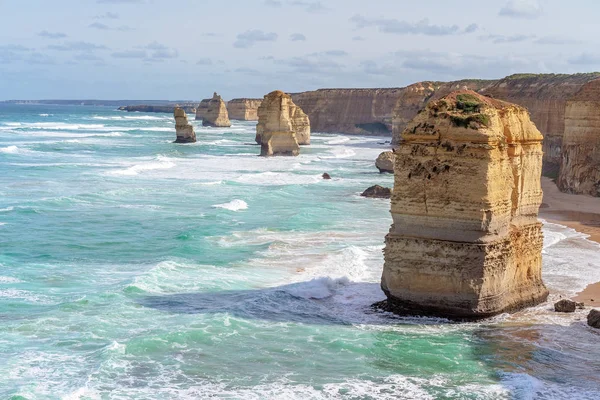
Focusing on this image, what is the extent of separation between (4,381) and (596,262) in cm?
1791

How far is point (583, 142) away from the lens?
1574 inches

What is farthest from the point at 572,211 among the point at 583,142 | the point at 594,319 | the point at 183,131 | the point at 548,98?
the point at 183,131

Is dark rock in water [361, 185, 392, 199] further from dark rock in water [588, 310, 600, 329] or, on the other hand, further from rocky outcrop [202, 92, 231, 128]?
rocky outcrop [202, 92, 231, 128]

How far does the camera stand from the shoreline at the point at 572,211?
3195cm

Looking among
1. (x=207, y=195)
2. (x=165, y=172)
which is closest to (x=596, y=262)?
(x=207, y=195)

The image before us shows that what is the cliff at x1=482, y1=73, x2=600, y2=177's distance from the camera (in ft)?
159

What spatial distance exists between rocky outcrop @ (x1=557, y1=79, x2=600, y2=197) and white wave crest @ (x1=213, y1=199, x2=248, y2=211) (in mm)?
16349

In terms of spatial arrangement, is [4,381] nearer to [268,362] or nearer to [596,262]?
[268,362]

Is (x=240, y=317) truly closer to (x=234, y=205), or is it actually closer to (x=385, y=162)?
(x=234, y=205)

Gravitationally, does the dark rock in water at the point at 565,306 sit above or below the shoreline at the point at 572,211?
below

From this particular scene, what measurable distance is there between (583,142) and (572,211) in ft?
17.3

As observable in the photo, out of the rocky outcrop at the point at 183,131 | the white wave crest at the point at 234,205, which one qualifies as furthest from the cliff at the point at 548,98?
the rocky outcrop at the point at 183,131

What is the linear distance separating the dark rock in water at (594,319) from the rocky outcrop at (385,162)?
118ft

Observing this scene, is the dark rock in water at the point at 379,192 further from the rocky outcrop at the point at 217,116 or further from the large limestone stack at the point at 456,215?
the rocky outcrop at the point at 217,116
